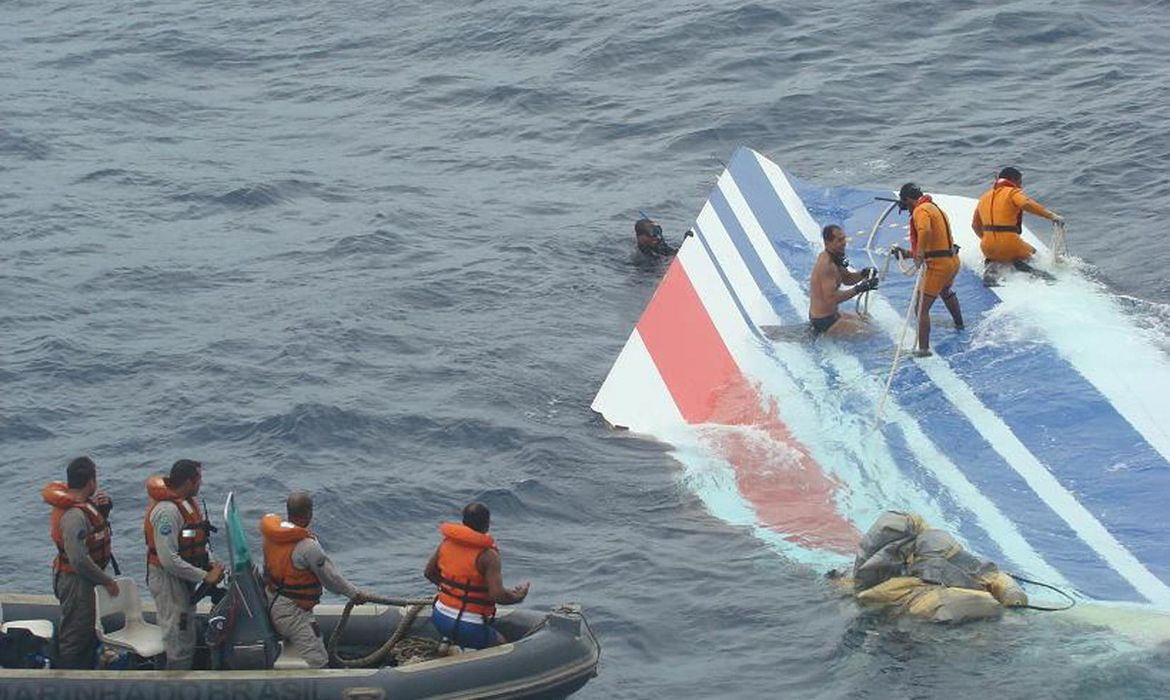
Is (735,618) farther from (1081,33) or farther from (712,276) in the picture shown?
(1081,33)

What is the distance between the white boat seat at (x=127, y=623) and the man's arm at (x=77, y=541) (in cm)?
21

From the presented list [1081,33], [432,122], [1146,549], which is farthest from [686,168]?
[1146,549]

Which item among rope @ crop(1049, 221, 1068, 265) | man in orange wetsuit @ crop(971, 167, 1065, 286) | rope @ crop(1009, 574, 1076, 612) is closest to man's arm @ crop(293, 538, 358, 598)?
rope @ crop(1009, 574, 1076, 612)

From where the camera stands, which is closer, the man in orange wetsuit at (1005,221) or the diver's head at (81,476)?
the diver's head at (81,476)

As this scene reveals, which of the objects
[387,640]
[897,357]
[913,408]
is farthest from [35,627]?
[913,408]

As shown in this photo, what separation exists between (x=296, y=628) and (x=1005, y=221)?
9114 millimetres

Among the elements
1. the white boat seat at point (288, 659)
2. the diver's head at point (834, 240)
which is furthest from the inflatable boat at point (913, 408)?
the white boat seat at point (288, 659)

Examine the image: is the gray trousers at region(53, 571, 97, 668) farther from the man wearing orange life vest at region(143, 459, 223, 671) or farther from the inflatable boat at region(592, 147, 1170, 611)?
the inflatable boat at region(592, 147, 1170, 611)

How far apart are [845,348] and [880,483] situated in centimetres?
267

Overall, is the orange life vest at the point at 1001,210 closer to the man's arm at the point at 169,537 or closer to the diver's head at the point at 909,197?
the diver's head at the point at 909,197

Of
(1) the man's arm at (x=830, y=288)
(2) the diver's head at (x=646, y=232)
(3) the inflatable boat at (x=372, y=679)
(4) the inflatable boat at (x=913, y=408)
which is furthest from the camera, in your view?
(2) the diver's head at (x=646, y=232)

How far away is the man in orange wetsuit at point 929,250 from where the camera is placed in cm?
1589

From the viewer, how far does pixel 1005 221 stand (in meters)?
17.4

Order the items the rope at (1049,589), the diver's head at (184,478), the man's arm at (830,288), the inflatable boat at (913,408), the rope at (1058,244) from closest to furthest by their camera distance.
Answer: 1. the diver's head at (184,478)
2. the rope at (1049,589)
3. the inflatable boat at (913,408)
4. the man's arm at (830,288)
5. the rope at (1058,244)
